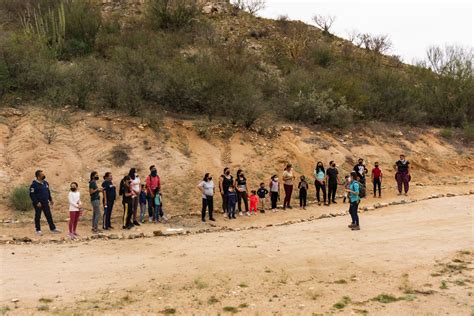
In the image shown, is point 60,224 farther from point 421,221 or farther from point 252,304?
point 421,221

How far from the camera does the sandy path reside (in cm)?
790

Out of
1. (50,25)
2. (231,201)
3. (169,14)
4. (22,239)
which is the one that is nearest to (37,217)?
(22,239)

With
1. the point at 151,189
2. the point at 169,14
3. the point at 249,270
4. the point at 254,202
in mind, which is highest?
the point at 169,14

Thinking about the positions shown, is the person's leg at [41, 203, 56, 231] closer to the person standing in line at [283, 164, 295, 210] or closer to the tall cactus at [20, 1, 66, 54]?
the person standing in line at [283, 164, 295, 210]

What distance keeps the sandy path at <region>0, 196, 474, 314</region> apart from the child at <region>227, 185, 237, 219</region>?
2.38 metres

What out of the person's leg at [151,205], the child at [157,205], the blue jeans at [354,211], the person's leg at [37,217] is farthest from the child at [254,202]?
the person's leg at [37,217]

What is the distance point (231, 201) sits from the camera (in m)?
15.1

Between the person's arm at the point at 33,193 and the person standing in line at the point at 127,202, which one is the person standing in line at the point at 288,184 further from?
the person's arm at the point at 33,193

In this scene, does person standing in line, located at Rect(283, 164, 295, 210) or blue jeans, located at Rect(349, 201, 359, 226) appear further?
person standing in line, located at Rect(283, 164, 295, 210)

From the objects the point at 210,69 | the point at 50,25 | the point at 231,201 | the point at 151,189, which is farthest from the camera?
the point at 50,25

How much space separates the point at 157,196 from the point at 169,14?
20.6m

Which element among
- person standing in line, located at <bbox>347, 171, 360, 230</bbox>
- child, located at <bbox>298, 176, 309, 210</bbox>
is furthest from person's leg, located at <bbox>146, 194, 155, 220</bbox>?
person standing in line, located at <bbox>347, 171, 360, 230</bbox>

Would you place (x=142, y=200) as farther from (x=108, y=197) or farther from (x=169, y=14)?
(x=169, y=14)

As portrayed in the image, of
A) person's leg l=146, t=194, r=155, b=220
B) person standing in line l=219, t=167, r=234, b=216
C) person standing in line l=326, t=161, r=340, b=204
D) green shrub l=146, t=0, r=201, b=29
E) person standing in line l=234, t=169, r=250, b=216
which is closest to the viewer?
person's leg l=146, t=194, r=155, b=220
